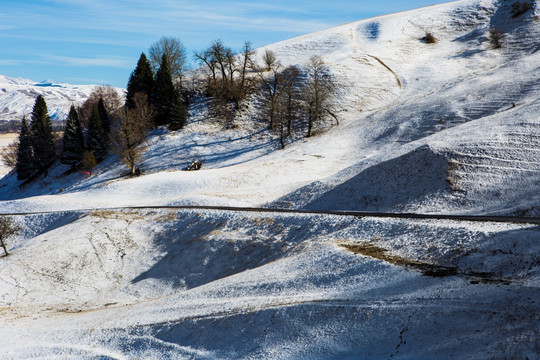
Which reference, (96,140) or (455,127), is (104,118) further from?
(455,127)

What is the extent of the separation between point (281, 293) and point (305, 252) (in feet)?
16.2

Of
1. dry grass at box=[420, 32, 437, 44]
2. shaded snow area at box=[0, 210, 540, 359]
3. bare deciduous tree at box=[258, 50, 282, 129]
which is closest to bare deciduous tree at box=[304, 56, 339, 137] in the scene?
bare deciduous tree at box=[258, 50, 282, 129]

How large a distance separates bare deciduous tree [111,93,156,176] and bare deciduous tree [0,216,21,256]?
1932cm

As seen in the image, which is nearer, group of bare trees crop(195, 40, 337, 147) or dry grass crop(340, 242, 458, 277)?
dry grass crop(340, 242, 458, 277)

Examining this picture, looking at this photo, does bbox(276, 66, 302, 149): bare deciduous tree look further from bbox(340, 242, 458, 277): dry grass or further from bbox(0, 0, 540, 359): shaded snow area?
bbox(340, 242, 458, 277): dry grass

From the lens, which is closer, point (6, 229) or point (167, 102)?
point (6, 229)

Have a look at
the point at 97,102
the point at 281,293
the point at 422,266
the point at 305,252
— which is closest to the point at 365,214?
the point at 305,252

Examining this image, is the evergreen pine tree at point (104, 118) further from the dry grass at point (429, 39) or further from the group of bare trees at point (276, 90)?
the dry grass at point (429, 39)

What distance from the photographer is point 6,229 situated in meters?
36.2

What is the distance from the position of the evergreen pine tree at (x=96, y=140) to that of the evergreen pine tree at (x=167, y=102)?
31.0 ft

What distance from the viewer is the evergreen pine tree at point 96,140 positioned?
225 ft

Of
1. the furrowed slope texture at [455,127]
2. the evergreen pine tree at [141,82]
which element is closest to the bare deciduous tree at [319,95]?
the furrowed slope texture at [455,127]

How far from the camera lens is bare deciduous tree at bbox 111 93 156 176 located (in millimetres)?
56656

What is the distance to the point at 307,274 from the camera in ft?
61.7
